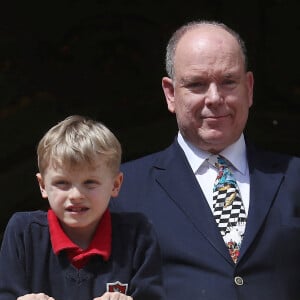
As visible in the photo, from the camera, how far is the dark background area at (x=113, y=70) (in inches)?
185

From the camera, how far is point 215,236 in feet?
10.7

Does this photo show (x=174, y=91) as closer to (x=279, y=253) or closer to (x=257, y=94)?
(x=279, y=253)

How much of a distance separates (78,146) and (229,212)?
28.7 inches

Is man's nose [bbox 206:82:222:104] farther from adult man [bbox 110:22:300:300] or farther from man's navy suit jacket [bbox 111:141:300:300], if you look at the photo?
man's navy suit jacket [bbox 111:141:300:300]

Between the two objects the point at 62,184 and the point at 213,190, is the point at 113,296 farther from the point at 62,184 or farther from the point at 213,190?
the point at 213,190

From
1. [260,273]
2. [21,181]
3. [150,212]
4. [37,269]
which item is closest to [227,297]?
[260,273]

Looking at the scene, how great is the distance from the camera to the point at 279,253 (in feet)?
10.7

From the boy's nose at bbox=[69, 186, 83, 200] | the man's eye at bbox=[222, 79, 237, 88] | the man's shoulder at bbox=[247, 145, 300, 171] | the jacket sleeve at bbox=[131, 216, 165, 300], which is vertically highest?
the man's eye at bbox=[222, 79, 237, 88]

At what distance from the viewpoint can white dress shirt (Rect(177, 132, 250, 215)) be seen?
3.38 meters

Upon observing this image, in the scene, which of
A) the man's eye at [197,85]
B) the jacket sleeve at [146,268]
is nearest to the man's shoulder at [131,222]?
the jacket sleeve at [146,268]

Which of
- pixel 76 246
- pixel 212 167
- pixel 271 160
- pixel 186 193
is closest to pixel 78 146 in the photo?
pixel 76 246

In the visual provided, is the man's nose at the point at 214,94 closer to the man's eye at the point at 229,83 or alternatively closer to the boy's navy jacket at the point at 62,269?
the man's eye at the point at 229,83

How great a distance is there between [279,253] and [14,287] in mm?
903

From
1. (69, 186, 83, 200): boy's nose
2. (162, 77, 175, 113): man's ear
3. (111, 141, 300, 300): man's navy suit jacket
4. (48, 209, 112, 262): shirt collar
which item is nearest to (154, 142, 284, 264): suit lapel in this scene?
(111, 141, 300, 300): man's navy suit jacket
